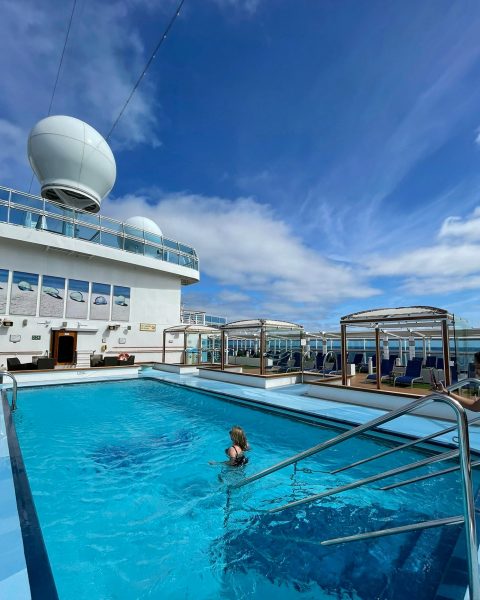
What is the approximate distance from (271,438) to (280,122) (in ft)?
27.6

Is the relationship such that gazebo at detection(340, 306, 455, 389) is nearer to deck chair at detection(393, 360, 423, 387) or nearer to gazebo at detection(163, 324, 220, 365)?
deck chair at detection(393, 360, 423, 387)

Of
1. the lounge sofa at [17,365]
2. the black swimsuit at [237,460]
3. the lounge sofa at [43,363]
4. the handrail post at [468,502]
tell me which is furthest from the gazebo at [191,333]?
the handrail post at [468,502]

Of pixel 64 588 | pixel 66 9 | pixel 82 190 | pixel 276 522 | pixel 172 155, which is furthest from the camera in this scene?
pixel 82 190

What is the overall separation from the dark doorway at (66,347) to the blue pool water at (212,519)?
872 cm

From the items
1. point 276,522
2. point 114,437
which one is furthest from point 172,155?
point 276,522

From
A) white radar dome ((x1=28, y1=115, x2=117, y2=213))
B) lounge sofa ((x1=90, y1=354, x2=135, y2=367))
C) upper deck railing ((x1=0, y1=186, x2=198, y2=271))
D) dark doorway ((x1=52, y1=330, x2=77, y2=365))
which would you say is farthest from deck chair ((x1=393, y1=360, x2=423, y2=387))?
white radar dome ((x1=28, y1=115, x2=117, y2=213))

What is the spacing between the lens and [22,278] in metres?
13.5

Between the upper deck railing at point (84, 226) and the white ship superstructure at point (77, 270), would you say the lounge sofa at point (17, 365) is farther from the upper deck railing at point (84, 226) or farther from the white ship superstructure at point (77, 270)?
the upper deck railing at point (84, 226)

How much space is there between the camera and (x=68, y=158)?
15969 mm

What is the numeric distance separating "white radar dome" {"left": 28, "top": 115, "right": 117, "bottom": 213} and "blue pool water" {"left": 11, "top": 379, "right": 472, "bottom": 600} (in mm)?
14296

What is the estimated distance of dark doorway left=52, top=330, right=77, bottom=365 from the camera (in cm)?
1456

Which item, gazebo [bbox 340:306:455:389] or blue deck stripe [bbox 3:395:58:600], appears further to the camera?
gazebo [bbox 340:306:455:389]

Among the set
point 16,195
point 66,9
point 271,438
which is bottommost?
point 271,438

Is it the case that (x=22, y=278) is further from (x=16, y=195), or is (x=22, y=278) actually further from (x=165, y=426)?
(x=165, y=426)
